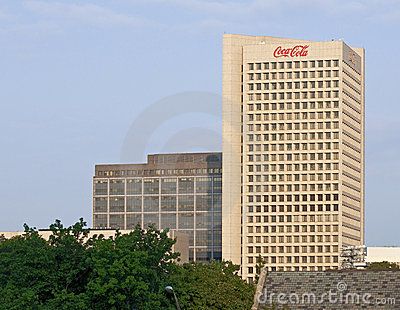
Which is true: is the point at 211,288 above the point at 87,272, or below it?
below

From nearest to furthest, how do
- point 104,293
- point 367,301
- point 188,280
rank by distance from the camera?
point 367,301
point 104,293
point 188,280

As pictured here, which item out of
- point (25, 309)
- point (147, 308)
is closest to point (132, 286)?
point (147, 308)

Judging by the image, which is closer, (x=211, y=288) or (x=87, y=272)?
(x=87, y=272)

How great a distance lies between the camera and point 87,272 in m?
99.9

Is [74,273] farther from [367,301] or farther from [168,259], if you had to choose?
[367,301]

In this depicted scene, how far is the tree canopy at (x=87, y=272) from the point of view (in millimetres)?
94812

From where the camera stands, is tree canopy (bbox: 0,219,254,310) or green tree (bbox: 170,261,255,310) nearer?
tree canopy (bbox: 0,219,254,310)

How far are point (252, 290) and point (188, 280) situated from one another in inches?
652

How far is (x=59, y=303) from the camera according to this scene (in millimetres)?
94812

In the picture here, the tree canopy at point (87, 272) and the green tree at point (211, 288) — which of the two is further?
the green tree at point (211, 288)

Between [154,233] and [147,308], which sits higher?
[154,233]

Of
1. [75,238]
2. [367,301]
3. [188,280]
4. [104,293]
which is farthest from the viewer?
[188,280]

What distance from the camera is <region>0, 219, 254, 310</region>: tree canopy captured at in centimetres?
9481

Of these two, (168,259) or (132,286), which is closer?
(132,286)
